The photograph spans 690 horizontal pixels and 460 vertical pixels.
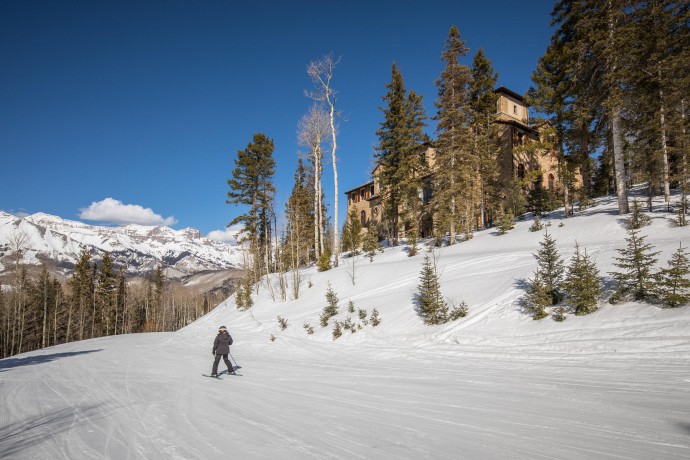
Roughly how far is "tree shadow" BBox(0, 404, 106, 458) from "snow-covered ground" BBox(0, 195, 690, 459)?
0.04 m

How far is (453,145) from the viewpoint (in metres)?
22.5

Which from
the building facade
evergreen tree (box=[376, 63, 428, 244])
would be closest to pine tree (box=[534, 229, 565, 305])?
evergreen tree (box=[376, 63, 428, 244])

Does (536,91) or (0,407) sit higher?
(536,91)

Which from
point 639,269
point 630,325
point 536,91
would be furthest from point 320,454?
point 536,91

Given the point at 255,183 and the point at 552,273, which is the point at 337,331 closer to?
the point at 552,273

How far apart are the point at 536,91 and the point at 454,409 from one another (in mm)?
25201

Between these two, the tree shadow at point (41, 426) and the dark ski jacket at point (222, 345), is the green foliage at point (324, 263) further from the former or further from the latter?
the tree shadow at point (41, 426)

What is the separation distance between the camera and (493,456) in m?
3.34

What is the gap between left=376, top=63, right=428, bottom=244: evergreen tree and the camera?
2784cm

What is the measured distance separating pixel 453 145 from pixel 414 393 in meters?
20.0

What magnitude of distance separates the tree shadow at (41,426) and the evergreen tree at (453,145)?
20913mm

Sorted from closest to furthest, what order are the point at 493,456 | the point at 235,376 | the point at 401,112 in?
the point at 493,456, the point at 235,376, the point at 401,112

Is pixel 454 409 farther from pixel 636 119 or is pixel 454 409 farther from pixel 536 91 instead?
pixel 536 91

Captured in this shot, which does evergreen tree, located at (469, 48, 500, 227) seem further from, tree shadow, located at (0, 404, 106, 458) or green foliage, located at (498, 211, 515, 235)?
tree shadow, located at (0, 404, 106, 458)
